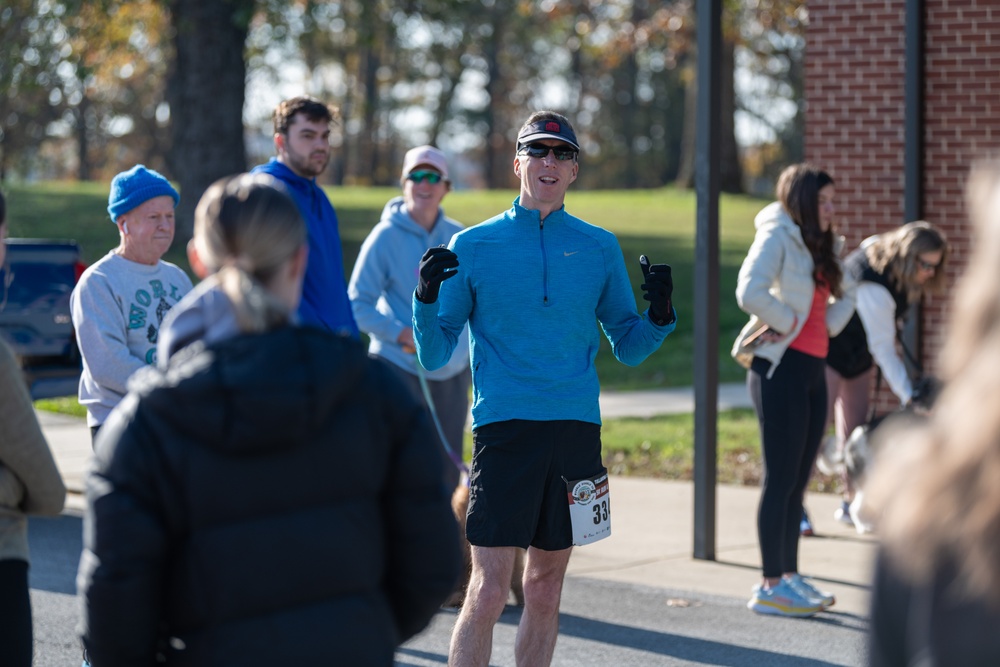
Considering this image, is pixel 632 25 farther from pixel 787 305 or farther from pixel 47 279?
pixel 787 305

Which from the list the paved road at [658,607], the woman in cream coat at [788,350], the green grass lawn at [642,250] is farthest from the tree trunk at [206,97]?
the woman in cream coat at [788,350]

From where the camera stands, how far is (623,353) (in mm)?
5109

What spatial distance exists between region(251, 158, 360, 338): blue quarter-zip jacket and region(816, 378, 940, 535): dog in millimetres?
3243

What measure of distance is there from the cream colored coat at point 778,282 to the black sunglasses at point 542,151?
6.22 ft

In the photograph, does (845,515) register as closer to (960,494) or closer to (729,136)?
(960,494)

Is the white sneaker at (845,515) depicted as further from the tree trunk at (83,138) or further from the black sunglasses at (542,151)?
the tree trunk at (83,138)

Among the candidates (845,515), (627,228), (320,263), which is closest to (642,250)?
(627,228)

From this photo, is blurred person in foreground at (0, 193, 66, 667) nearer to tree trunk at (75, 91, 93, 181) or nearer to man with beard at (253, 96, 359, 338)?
man with beard at (253, 96, 359, 338)

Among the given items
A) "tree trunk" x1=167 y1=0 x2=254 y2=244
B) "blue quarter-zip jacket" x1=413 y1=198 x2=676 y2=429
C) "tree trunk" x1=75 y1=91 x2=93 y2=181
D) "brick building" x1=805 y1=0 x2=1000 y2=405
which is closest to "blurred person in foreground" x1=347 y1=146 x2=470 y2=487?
"blue quarter-zip jacket" x1=413 y1=198 x2=676 y2=429

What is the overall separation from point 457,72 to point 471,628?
4687 cm

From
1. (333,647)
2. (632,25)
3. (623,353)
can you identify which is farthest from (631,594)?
(632,25)

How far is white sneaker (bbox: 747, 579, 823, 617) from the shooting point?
6.79m

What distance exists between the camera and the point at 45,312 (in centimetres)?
1000

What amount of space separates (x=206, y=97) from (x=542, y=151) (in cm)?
1721
